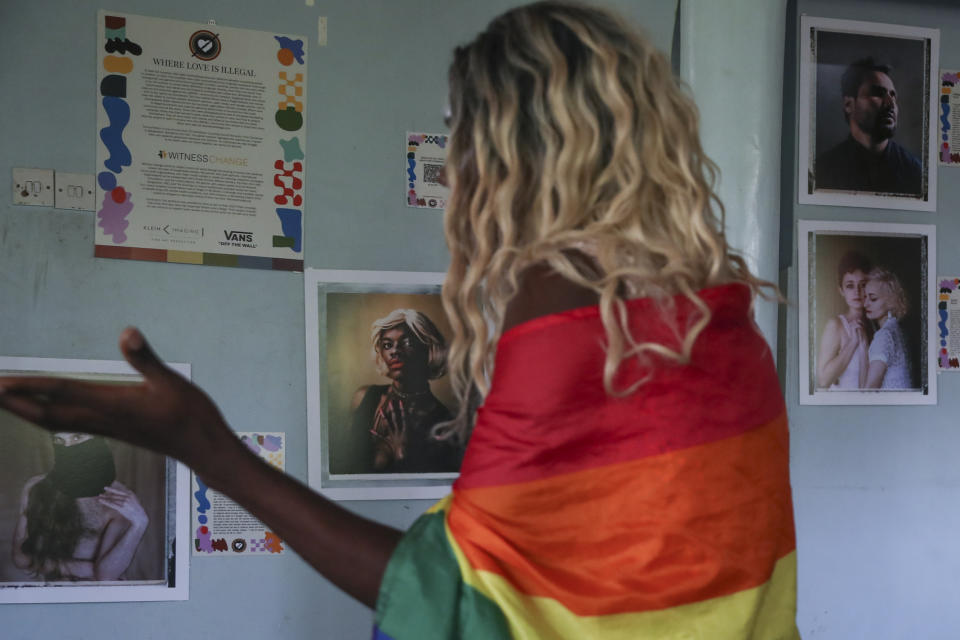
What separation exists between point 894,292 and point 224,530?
1.26 metres

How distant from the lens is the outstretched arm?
0.50 metres

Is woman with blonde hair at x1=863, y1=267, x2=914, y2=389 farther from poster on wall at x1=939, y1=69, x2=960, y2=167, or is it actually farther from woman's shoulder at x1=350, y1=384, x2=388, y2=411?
woman's shoulder at x1=350, y1=384, x2=388, y2=411

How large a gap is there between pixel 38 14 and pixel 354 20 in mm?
478

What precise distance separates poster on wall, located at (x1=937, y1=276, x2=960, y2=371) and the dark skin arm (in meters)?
1.16

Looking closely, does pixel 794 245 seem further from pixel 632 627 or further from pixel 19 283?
pixel 19 283

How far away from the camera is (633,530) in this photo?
1.96 ft

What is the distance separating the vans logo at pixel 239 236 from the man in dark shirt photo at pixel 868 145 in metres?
1.02

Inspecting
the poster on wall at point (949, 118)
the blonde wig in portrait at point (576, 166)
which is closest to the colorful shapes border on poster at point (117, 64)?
the blonde wig in portrait at point (576, 166)

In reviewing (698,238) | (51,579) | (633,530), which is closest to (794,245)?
(698,238)

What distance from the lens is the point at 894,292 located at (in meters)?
1.45

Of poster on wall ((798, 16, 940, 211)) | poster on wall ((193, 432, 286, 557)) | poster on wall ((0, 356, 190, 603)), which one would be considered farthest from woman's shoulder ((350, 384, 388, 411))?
poster on wall ((798, 16, 940, 211))

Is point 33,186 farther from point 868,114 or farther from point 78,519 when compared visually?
point 868,114

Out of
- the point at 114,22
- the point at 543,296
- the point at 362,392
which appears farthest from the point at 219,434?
the point at 114,22

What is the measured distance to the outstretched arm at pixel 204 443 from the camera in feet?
1.65
